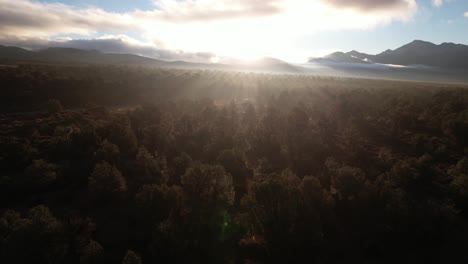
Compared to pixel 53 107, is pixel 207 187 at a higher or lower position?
lower

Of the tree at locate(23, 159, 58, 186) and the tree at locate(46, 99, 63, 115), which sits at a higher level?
the tree at locate(46, 99, 63, 115)

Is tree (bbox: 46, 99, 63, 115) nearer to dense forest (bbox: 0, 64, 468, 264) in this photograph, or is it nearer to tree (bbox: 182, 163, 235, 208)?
dense forest (bbox: 0, 64, 468, 264)

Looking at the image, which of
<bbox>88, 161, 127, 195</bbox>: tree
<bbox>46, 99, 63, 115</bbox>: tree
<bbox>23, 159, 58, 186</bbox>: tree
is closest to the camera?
<bbox>88, 161, 127, 195</bbox>: tree

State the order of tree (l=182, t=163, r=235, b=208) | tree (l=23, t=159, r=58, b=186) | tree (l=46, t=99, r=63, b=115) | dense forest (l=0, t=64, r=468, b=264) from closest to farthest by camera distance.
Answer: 1. dense forest (l=0, t=64, r=468, b=264)
2. tree (l=182, t=163, r=235, b=208)
3. tree (l=23, t=159, r=58, b=186)
4. tree (l=46, t=99, r=63, b=115)

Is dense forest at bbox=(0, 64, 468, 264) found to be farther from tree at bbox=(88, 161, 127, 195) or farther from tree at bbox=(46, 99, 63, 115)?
tree at bbox=(46, 99, 63, 115)

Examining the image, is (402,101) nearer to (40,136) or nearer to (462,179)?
(462,179)

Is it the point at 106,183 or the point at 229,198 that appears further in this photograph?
the point at 106,183

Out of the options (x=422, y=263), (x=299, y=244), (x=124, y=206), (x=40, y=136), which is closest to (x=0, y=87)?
(x=40, y=136)

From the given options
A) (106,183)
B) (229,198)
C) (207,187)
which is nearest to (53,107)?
(106,183)

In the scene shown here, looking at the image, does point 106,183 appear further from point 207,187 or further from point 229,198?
point 229,198

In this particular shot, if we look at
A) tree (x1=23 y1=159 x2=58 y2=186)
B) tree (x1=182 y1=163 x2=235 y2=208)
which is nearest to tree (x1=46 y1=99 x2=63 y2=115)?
tree (x1=23 y1=159 x2=58 y2=186)

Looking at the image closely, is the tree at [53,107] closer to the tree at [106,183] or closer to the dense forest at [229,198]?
the dense forest at [229,198]

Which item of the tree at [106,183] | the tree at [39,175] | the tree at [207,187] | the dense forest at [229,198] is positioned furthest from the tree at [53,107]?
the tree at [207,187]

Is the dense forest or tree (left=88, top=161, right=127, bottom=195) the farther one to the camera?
tree (left=88, top=161, right=127, bottom=195)
